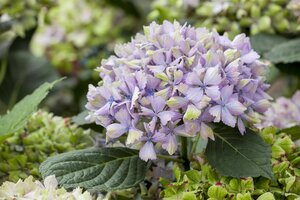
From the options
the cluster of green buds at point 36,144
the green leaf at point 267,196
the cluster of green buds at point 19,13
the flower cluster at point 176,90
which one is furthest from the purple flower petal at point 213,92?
the cluster of green buds at point 19,13

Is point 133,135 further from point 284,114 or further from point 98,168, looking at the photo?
point 284,114

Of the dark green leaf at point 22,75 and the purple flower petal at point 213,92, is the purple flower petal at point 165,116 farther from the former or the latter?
the dark green leaf at point 22,75

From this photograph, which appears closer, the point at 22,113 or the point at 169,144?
the point at 169,144

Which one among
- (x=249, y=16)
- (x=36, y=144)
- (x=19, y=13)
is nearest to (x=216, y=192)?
(x=36, y=144)

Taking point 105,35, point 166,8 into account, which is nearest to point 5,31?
point 166,8

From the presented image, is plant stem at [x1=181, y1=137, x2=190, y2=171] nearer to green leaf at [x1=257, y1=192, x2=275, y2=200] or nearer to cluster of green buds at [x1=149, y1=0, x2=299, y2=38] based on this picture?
green leaf at [x1=257, y1=192, x2=275, y2=200]

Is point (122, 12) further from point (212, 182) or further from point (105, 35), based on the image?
point (212, 182)
